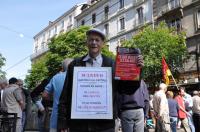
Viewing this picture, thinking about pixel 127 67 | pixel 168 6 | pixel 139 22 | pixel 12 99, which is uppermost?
pixel 168 6

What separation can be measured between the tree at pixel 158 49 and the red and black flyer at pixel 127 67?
2682 centimetres

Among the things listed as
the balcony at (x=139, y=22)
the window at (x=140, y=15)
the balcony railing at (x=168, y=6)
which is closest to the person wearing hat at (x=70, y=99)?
the balcony railing at (x=168, y=6)

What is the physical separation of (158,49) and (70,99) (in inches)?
1089

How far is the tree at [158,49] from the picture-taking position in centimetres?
3050

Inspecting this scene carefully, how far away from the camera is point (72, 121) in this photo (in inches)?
138

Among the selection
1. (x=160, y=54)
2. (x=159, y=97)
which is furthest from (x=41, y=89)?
(x=160, y=54)

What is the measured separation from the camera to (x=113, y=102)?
3.54 m

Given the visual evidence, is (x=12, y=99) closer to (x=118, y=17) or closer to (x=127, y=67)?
(x=127, y=67)

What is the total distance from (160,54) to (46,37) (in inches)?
1538

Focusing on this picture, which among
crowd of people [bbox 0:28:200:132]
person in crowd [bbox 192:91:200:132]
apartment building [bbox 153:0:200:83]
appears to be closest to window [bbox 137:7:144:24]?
apartment building [bbox 153:0:200:83]

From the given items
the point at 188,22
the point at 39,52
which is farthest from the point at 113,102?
the point at 39,52

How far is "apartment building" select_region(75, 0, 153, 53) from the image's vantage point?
40.2m

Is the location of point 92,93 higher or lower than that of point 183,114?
higher

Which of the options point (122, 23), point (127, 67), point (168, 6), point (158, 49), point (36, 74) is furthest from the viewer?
point (36, 74)
